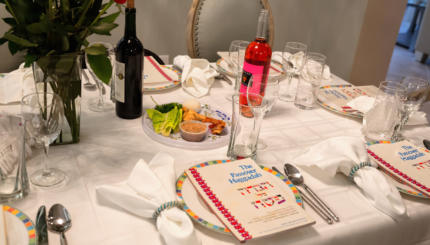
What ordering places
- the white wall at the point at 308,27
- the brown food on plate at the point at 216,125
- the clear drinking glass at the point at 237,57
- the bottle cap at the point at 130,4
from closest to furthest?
the bottle cap at the point at 130,4 < the brown food on plate at the point at 216,125 < the clear drinking glass at the point at 237,57 < the white wall at the point at 308,27

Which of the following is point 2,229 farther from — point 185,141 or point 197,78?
point 197,78

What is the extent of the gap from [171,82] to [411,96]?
0.76 metres

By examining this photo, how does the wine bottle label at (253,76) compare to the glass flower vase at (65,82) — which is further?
the wine bottle label at (253,76)

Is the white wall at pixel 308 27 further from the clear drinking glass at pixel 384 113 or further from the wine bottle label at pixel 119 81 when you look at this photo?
the clear drinking glass at pixel 384 113

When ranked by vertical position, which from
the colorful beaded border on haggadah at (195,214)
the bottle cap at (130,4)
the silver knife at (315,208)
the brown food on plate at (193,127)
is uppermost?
the bottle cap at (130,4)

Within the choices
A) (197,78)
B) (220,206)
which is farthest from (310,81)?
(220,206)

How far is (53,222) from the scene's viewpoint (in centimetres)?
67

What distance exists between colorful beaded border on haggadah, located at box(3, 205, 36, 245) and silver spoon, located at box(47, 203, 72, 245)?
0.03 metres

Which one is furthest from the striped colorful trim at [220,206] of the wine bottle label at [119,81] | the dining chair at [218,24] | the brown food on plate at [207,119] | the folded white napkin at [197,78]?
the dining chair at [218,24]

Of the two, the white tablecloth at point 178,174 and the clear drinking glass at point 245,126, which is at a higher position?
the clear drinking glass at point 245,126

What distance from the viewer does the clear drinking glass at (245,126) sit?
896 millimetres

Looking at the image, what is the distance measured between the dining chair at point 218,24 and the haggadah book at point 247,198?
113cm

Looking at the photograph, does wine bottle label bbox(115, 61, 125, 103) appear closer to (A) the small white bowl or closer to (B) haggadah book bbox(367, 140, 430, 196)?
(A) the small white bowl

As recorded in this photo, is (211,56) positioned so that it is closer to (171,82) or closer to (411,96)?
(171,82)
